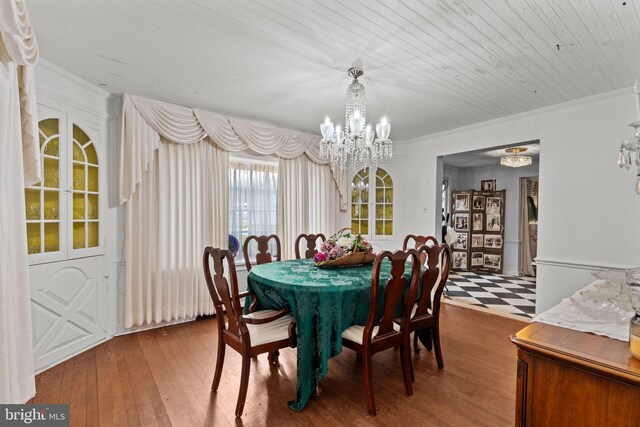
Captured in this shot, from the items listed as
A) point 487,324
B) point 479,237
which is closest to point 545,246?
point 487,324

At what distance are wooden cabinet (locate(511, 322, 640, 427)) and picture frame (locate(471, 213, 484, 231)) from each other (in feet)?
18.8

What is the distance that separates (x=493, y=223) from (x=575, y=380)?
19.6 ft

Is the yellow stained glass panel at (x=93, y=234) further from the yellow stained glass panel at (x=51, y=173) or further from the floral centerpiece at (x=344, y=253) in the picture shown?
the floral centerpiece at (x=344, y=253)

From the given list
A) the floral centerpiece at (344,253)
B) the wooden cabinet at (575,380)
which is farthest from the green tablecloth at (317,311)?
the wooden cabinet at (575,380)

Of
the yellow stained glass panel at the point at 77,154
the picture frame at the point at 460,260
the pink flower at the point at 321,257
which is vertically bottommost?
the picture frame at the point at 460,260

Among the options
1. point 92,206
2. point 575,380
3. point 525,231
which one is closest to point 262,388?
point 575,380

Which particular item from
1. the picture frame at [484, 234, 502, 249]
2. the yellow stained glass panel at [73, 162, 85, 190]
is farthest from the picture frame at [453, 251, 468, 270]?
the yellow stained glass panel at [73, 162, 85, 190]

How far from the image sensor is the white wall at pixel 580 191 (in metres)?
2.88

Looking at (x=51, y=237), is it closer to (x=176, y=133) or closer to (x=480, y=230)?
(x=176, y=133)

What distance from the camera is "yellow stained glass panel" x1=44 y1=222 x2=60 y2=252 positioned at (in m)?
2.54

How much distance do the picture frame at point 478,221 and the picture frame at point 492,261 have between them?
0.62 meters

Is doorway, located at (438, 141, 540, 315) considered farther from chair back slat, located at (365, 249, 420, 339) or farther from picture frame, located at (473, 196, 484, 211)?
chair back slat, located at (365, 249, 420, 339)

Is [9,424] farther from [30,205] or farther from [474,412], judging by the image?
[474,412]

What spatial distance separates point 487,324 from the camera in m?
3.47
